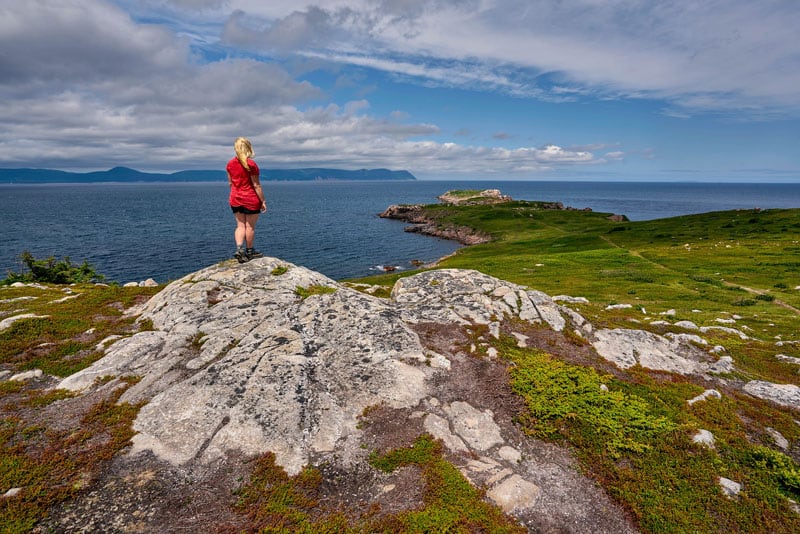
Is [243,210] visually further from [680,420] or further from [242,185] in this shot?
[680,420]

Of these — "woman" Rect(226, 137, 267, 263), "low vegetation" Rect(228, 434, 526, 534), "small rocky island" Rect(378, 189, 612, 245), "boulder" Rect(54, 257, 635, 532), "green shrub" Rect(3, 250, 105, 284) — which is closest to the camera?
"low vegetation" Rect(228, 434, 526, 534)

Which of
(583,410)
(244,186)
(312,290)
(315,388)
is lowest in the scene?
(583,410)

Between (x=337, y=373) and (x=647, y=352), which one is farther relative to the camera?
(x=647, y=352)

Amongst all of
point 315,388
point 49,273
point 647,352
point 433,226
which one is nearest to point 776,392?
point 647,352

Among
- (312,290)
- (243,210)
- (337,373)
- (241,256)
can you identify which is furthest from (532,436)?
(241,256)

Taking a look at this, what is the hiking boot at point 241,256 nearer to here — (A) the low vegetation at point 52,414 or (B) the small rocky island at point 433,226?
(A) the low vegetation at point 52,414

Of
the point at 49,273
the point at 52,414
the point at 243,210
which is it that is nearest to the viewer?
the point at 52,414

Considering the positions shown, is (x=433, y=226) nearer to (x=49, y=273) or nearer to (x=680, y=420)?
(x=49, y=273)

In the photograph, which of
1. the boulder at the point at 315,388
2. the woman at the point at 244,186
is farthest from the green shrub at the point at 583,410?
the woman at the point at 244,186

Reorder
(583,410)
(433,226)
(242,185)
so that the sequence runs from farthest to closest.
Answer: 1. (433,226)
2. (242,185)
3. (583,410)

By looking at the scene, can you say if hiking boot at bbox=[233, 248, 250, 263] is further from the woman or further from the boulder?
the boulder

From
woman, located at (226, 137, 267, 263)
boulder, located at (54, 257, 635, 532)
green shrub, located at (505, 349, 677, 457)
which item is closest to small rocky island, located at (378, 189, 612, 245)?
woman, located at (226, 137, 267, 263)

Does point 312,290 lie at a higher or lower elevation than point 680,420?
higher

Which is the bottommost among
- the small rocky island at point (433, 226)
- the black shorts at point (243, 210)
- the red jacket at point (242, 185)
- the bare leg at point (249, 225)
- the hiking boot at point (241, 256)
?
the small rocky island at point (433, 226)
